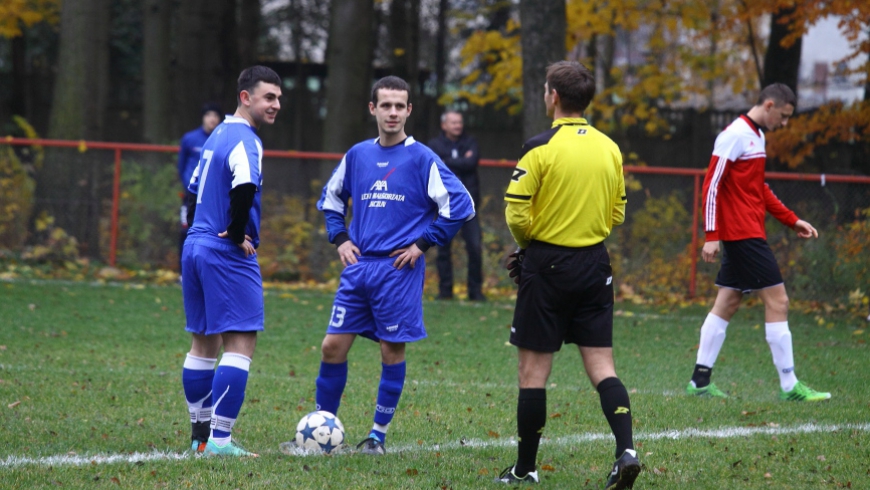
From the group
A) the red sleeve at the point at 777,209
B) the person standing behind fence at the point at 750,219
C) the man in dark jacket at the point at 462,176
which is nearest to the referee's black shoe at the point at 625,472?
the person standing behind fence at the point at 750,219

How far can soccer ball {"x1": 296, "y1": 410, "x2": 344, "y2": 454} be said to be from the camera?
524cm

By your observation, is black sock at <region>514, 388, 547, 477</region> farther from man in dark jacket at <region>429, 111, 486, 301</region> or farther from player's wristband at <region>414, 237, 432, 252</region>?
man in dark jacket at <region>429, 111, 486, 301</region>

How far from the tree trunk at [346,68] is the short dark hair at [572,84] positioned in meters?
11.3

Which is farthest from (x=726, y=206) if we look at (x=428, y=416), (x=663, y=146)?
(x=663, y=146)

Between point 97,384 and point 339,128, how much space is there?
30.9ft

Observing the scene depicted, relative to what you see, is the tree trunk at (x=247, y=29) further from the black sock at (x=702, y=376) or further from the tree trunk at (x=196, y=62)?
the black sock at (x=702, y=376)

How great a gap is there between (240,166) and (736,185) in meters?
3.82

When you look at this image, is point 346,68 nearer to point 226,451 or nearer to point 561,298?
point 226,451

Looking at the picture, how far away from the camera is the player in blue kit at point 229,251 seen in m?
5.07

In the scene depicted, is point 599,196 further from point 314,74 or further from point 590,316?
point 314,74

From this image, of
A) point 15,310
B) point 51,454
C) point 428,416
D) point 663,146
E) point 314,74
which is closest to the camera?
point 51,454

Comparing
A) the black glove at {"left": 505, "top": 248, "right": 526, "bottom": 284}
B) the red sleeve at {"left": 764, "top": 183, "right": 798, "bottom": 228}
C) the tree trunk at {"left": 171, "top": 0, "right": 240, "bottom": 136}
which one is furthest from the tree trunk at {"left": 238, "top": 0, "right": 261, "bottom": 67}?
the black glove at {"left": 505, "top": 248, "right": 526, "bottom": 284}

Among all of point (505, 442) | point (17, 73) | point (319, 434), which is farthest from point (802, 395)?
point (17, 73)

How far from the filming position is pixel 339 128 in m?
16.0
